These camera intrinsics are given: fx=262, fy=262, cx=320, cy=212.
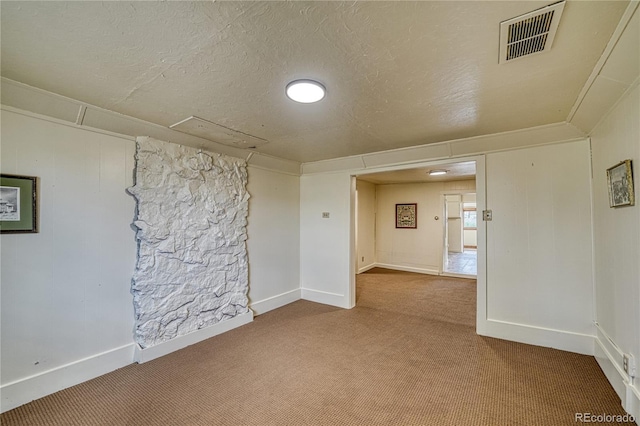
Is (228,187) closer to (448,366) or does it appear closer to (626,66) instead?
(448,366)

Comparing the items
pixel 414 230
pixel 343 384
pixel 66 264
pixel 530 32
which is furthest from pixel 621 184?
pixel 414 230

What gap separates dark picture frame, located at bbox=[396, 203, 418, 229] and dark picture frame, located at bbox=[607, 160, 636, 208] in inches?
187

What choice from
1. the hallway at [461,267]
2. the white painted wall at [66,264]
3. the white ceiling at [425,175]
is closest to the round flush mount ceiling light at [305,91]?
the white painted wall at [66,264]

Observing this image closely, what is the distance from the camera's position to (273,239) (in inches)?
159

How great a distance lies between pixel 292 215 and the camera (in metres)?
4.39

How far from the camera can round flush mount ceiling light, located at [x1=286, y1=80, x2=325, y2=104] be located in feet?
5.70

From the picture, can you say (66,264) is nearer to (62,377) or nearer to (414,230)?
(62,377)

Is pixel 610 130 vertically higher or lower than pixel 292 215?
higher

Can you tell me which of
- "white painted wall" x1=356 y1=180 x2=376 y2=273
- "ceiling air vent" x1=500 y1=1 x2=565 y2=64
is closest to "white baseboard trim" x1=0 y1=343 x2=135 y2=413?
Result: "ceiling air vent" x1=500 y1=1 x2=565 y2=64

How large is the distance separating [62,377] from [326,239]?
3.18 meters

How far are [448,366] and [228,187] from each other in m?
3.06

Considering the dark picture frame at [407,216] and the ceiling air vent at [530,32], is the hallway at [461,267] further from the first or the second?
the ceiling air vent at [530,32]

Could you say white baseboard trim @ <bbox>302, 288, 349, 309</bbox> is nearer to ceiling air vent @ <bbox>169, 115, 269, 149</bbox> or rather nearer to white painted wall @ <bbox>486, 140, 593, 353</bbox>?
white painted wall @ <bbox>486, 140, 593, 353</bbox>

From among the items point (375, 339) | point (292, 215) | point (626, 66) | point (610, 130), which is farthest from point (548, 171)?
point (292, 215)
